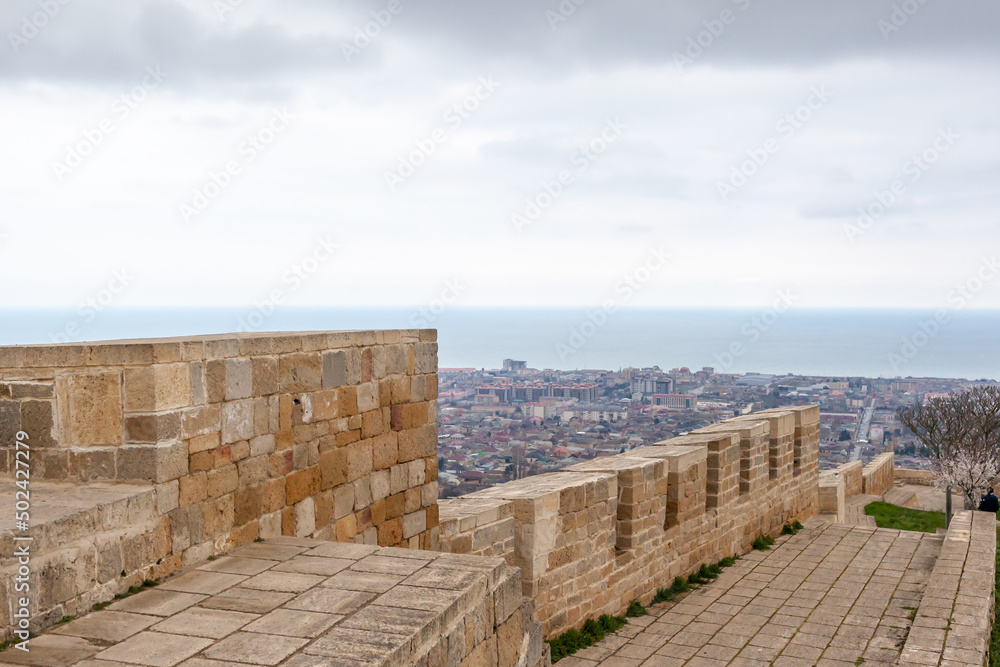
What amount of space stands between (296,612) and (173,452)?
1.02 meters

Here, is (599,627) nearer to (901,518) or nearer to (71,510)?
(71,510)

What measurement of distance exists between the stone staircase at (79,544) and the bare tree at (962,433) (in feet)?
63.0

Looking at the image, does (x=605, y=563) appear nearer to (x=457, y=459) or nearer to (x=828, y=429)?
(x=457, y=459)

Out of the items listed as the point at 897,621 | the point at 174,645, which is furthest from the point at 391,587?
the point at 897,621

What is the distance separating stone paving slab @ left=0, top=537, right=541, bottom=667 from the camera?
2.92 m

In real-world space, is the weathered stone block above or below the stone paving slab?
above

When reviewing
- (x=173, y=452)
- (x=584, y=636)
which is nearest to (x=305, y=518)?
(x=173, y=452)

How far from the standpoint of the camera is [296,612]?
3334 millimetres

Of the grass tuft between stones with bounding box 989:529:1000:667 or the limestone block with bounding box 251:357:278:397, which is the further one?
the grass tuft between stones with bounding box 989:529:1000:667

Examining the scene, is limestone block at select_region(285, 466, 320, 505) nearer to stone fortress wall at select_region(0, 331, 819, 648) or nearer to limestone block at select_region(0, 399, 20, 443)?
stone fortress wall at select_region(0, 331, 819, 648)

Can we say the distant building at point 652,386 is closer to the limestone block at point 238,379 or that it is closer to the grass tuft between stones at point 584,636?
the grass tuft between stones at point 584,636

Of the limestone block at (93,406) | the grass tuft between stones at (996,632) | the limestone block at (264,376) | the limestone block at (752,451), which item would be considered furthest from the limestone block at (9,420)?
the limestone block at (752,451)

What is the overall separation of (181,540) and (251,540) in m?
0.53

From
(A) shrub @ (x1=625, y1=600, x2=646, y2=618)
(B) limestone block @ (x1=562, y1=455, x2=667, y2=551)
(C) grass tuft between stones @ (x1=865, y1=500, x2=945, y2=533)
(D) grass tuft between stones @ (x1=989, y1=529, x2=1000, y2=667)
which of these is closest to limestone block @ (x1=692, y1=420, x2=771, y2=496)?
(B) limestone block @ (x1=562, y1=455, x2=667, y2=551)
